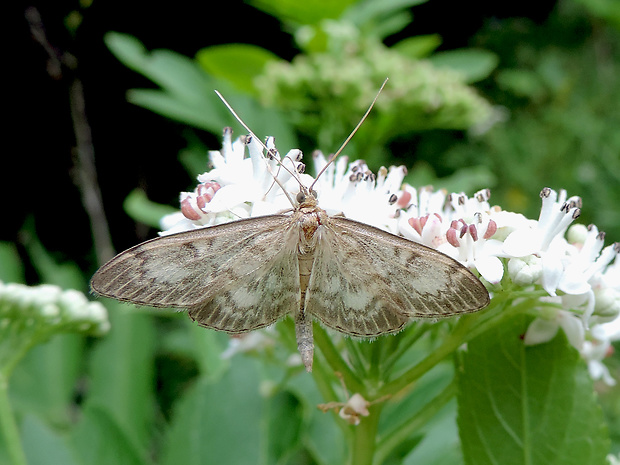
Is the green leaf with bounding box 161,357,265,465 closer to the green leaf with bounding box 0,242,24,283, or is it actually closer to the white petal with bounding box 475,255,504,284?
the white petal with bounding box 475,255,504,284

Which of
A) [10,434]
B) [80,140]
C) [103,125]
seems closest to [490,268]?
[10,434]

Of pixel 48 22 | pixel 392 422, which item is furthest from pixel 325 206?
pixel 48 22

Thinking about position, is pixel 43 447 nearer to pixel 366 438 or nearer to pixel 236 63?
pixel 366 438

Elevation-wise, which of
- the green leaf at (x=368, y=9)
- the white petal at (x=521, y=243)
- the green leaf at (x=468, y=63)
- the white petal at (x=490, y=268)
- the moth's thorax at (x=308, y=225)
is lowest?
the white petal at (x=490, y=268)

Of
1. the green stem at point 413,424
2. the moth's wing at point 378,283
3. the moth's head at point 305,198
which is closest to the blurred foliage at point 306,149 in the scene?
the green stem at point 413,424

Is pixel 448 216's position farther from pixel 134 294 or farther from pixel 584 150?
pixel 584 150

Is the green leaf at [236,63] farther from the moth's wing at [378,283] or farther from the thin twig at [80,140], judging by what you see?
the moth's wing at [378,283]

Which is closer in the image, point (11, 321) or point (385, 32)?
point (11, 321)
